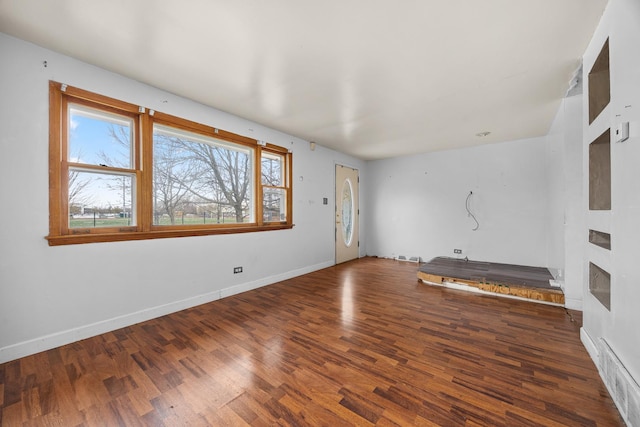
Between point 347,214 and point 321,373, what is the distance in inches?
184

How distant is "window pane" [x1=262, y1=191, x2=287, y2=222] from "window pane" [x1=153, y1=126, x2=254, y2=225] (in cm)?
28

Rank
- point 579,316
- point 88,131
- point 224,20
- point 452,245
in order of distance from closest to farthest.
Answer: point 224,20 → point 88,131 → point 579,316 → point 452,245

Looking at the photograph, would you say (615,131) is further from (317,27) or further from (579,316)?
(579,316)

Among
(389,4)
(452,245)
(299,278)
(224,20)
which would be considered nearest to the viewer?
(389,4)

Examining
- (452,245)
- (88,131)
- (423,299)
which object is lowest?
(423,299)

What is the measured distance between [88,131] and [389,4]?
3.03m

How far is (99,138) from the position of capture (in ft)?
8.73

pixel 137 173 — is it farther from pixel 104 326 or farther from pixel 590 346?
pixel 590 346

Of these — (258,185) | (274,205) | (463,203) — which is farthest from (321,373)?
(463,203)

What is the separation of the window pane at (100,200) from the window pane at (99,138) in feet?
0.52

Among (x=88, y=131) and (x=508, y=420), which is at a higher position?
(x=88, y=131)

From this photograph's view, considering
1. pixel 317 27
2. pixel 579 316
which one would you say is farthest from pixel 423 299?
pixel 317 27

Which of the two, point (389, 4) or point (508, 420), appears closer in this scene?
point (508, 420)

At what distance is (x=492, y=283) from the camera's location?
3709 millimetres
